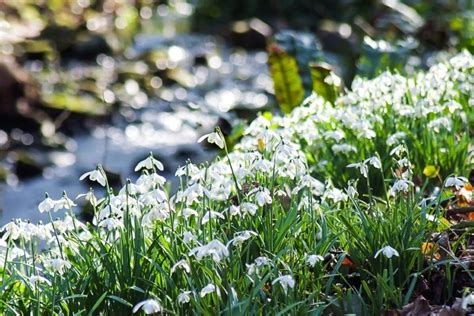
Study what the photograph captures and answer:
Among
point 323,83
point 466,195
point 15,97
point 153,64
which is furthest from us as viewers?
point 153,64

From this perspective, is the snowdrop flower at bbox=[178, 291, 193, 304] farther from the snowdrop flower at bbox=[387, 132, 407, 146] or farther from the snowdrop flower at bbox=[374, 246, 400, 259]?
the snowdrop flower at bbox=[387, 132, 407, 146]

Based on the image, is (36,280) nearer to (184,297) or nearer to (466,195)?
(184,297)

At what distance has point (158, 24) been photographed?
38.1 feet

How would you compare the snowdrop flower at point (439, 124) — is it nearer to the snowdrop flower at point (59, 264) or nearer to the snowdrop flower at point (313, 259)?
the snowdrop flower at point (313, 259)

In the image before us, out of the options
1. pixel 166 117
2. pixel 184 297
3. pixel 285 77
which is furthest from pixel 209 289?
pixel 166 117

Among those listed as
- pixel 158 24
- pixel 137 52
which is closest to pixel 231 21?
pixel 158 24

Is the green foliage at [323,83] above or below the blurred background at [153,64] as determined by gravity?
below

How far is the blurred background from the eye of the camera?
6980 millimetres

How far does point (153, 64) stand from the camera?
9773 millimetres

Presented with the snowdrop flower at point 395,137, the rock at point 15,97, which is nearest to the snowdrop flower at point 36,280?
the snowdrop flower at point 395,137

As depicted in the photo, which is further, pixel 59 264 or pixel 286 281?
pixel 59 264

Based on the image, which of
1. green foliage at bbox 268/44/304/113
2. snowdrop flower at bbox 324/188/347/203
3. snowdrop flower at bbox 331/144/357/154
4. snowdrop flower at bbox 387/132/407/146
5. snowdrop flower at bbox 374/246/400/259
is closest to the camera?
snowdrop flower at bbox 374/246/400/259

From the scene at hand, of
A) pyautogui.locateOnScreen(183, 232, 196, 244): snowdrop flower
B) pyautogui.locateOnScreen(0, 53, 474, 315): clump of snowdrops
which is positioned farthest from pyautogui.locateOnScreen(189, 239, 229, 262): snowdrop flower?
pyautogui.locateOnScreen(183, 232, 196, 244): snowdrop flower

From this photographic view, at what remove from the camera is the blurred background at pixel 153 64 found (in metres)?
6.98
